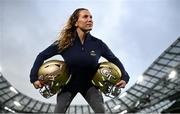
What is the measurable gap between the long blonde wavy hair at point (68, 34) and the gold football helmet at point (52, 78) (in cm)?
18

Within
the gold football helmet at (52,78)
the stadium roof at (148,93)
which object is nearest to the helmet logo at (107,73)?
the gold football helmet at (52,78)

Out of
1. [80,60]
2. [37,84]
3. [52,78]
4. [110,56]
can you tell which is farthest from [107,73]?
[37,84]

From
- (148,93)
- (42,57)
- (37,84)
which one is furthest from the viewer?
(148,93)

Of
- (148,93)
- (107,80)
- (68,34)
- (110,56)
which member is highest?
(68,34)

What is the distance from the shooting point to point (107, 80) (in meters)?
3.29

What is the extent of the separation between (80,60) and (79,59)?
1 cm

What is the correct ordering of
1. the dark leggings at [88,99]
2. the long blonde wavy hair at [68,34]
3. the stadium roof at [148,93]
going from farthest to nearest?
1. the stadium roof at [148,93]
2. the long blonde wavy hair at [68,34]
3. the dark leggings at [88,99]

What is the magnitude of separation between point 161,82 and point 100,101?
24.8m

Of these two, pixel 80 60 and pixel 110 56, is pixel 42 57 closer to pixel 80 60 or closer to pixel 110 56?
pixel 80 60

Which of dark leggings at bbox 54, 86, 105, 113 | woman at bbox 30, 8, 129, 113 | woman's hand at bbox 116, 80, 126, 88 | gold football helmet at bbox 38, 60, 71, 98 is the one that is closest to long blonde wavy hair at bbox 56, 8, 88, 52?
woman at bbox 30, 8, 129, 113

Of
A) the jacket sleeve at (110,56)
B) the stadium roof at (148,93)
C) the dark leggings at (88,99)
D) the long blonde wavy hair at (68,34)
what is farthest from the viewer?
the stadium roof at (148,93)

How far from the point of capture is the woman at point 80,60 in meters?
3.20

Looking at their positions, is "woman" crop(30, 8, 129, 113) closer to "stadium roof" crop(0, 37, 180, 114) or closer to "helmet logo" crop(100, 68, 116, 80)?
"helmet logo" crop(100, 68, 116, 80)

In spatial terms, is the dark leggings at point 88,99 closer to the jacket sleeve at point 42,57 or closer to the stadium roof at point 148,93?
the jacket sleeve at point 42,57
